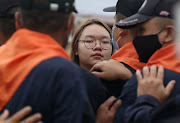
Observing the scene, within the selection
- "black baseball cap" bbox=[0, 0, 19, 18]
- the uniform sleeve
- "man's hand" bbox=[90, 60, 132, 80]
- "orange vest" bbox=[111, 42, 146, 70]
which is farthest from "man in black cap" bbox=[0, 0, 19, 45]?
the uniform sleeve

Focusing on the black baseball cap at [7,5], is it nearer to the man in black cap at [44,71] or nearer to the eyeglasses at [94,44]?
the man in black cap at [44,71]

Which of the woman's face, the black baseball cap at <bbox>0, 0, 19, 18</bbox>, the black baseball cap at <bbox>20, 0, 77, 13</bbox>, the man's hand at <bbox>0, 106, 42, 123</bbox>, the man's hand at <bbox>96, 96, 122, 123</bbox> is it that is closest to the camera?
the man's hand at <bbox>0, 106, 42, 123</bbox>

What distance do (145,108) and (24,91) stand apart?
0.83 m

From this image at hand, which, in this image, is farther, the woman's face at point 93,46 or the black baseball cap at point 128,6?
the woman's face at point 93,46

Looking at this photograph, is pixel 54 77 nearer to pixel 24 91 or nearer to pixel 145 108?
pixel 24 91

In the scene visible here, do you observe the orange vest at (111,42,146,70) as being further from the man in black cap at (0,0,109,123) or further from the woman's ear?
the man in black cap at (0,0,109,123)

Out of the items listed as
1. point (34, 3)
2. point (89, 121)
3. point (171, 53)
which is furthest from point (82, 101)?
point (171, 53)

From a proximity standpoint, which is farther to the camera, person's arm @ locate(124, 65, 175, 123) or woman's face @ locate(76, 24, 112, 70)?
woman's face @ locate(76, 24, 112, 70)

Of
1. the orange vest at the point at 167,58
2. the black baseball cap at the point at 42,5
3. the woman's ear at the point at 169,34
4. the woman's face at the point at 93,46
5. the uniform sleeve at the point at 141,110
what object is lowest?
the woman's face at the point at 93,46

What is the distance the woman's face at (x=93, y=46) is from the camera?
152 inches

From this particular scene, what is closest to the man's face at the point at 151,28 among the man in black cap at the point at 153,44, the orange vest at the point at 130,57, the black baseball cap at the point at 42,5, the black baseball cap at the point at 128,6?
the man in black cap at the point at 153,44

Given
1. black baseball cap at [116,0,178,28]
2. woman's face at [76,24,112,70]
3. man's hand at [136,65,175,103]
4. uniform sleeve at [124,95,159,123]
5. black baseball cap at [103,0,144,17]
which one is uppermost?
black baseball cap at [116,0,178,28]

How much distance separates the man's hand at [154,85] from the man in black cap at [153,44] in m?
0.04

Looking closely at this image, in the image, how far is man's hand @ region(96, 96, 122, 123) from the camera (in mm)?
2441
